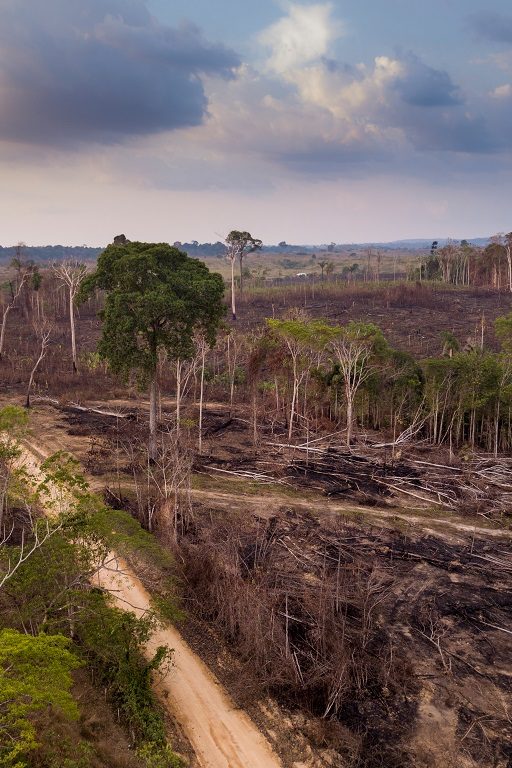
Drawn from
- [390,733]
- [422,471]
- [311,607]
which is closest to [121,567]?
[311,607]

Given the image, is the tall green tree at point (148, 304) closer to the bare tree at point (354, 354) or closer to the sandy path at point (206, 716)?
the bare tree at point (354, 354)

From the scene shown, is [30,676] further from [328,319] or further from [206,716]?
[328,319]

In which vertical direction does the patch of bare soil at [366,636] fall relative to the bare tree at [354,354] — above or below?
below

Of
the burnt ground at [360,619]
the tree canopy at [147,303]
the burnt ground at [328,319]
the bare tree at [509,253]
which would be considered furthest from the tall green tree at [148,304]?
the bare tree at [509,253]

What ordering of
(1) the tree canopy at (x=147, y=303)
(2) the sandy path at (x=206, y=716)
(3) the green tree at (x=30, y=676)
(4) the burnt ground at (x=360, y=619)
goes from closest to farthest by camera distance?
(3) the green tree at (x=30, y=676) → (2) the sandy path at (x=206, y=716) → (4) the burnt ground at (x=360, y=619) → (1) the tree canopy at (x=147, y=303)

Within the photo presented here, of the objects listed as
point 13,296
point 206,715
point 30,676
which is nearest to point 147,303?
point 206,715

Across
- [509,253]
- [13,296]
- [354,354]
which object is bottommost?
[354,354]
